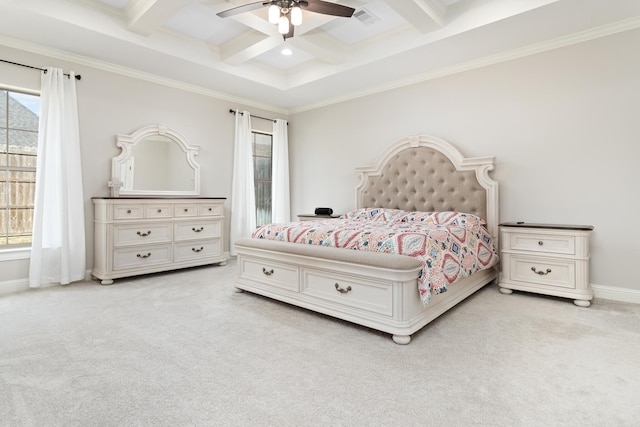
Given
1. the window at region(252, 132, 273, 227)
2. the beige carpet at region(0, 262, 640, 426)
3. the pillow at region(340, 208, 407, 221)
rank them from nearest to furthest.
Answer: the beige carpet at region(0, 262, 640, 426)
the pillow at region(340, 208, 407, 221)
the window at region(252, 132, 273, 227)

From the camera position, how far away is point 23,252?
3.76 meters

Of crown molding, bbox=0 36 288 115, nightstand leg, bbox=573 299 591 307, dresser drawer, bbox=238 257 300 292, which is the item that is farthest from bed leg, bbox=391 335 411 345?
crown molding, bbox=0 36 288 115

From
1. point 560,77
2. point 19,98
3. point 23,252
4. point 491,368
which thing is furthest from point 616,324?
point 19,98

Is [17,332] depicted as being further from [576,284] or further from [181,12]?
[576,284]

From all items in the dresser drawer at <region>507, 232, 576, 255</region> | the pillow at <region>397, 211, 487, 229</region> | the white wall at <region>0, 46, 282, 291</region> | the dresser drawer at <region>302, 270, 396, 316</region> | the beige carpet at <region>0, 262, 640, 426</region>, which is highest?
the white wall at <region>0, 46, 282, 291</region>

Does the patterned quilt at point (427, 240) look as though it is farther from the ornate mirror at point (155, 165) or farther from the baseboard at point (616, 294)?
the ornate mirror at point (155, 165)

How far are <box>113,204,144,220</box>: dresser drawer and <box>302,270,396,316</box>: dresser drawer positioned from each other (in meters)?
2.45

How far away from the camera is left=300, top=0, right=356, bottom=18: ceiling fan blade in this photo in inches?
108

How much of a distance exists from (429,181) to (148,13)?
3.61 m

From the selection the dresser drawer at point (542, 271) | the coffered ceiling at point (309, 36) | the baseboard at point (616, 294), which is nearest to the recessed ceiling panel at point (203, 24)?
the coffered ceiling at point (309, 36)

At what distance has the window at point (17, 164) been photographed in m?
3.71

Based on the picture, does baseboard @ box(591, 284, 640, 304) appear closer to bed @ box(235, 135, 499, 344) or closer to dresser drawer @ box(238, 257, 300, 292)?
bed @ box(235, 135, 499, 344)

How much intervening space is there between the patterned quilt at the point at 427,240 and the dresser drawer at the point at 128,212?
164 cm

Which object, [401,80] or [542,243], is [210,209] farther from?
[542,243]
